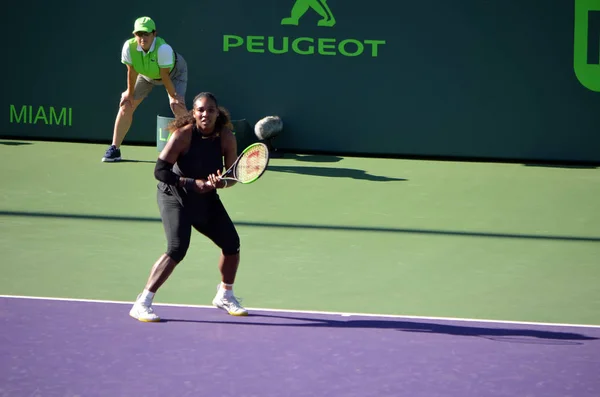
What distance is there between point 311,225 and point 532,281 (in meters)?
2.21

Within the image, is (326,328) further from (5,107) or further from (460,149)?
(5,107)

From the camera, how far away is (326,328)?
6.50 m

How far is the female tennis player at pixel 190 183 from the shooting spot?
6457 mm

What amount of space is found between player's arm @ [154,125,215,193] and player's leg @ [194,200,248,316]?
0.96ft

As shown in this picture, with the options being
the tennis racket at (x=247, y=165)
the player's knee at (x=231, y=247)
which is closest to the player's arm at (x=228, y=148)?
the tennis racket at (x=247, y=165)

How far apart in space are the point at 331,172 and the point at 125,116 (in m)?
2.21

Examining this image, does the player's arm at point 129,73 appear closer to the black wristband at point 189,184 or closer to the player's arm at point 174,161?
the player's arm at point 174,161

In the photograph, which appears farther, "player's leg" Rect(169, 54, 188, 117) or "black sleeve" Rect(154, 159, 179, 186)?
"player's leg" Rect(169, 54, 188, 117)

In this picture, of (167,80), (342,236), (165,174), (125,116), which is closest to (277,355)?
(165,174)

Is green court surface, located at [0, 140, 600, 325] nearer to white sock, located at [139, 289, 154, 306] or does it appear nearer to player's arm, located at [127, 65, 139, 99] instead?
white sock, located at [139, 289, 154, 306]

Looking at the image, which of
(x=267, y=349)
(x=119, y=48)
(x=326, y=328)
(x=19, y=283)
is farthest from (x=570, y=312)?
(x=119, y=48)

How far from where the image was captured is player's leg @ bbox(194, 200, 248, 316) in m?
6.64

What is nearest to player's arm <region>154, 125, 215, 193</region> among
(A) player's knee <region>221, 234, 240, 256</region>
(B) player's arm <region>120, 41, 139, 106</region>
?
(A) player's knee <region>221, 234, 240, 256</region>

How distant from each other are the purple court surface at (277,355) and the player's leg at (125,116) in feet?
16.6
